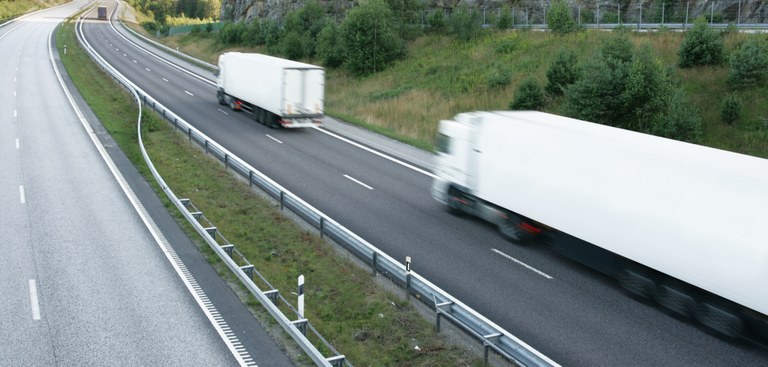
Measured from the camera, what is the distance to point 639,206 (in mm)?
13336

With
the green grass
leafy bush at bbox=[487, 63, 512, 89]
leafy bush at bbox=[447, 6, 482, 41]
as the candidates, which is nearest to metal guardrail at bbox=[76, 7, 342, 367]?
the green grass

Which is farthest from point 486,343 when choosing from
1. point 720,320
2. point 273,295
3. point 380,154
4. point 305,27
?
point 305,27

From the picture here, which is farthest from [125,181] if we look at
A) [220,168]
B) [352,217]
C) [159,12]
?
[159,12]

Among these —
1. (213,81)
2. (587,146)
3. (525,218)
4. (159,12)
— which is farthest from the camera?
(159,12)

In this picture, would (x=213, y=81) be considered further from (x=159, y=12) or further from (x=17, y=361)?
(x=159, y=12)

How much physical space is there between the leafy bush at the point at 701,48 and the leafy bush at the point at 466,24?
19883 millimetres

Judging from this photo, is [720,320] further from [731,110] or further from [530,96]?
[530,96]

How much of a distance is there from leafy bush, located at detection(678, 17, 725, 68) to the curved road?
2565cm

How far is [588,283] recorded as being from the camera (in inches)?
583

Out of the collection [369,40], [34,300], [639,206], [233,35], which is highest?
[233,35]

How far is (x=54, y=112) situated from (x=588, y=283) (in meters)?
30.1

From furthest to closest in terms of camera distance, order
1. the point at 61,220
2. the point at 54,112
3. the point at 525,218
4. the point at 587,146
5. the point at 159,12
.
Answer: the point at 159,12 → the point at 54,112 → the point at 61,220 → the point at 525,218 → the point at 587,146

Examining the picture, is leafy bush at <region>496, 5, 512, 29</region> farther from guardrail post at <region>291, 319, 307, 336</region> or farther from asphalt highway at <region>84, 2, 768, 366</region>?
guardrail post at <region>291, 319, 307, 336</region>

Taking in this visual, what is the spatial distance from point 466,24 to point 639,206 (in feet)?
127
